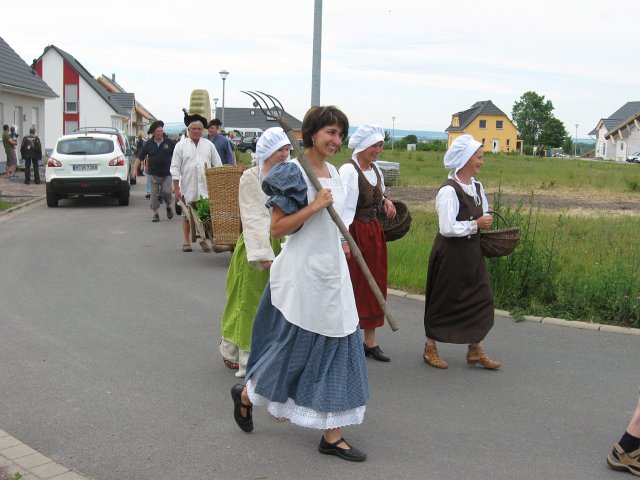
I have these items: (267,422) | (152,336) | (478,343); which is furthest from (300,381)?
(152,336)

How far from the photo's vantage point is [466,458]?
4789mm

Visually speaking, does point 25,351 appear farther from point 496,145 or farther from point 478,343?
point 496,145

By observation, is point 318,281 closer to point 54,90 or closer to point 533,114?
point 54,90

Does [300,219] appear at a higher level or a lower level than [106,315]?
higher

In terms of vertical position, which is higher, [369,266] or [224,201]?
[224,201]

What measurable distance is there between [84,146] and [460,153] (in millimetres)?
15565

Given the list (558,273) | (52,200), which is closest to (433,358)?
(558,273)

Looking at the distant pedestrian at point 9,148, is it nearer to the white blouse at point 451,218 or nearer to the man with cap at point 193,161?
the man with cap at point 193,161

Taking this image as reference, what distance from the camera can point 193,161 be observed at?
12.1 meters

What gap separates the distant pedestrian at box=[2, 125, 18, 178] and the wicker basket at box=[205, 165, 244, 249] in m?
19.0

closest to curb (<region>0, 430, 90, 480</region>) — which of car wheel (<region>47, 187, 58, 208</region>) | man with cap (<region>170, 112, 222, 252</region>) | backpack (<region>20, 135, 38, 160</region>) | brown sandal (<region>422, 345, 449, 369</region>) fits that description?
brown sandal (<region>422, 345, 449, 369</region>)

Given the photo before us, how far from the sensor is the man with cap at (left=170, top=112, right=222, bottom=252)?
12.1m

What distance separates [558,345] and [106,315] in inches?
172

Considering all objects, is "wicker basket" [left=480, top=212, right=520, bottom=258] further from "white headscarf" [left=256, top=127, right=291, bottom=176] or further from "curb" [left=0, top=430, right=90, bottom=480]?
"curb" [left=0, top=430, right=90, bottom=480]
